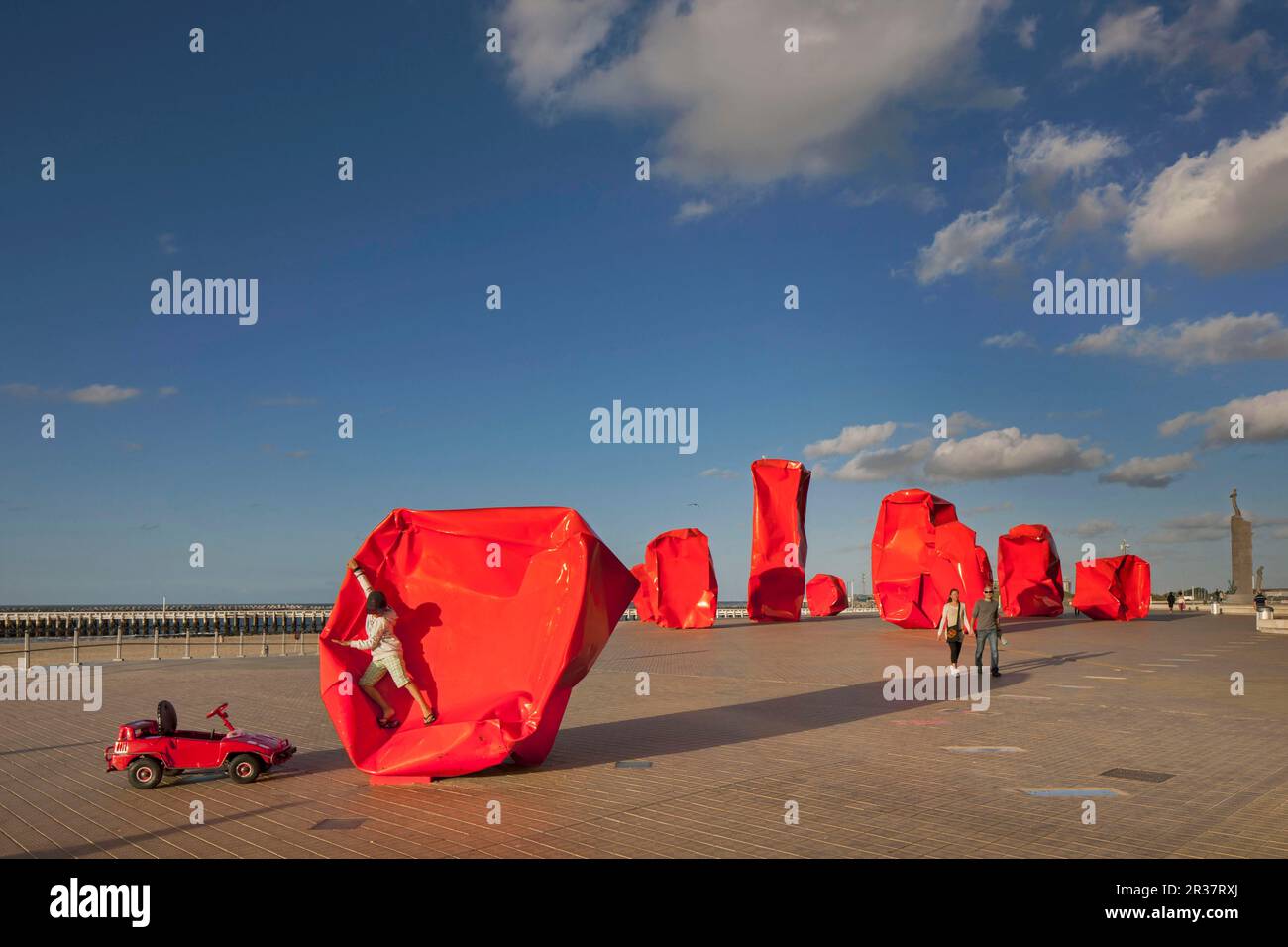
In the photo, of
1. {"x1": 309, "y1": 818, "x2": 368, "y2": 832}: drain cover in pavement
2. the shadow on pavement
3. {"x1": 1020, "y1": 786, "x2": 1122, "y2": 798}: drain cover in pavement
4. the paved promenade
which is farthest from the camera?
the shadow on pavement

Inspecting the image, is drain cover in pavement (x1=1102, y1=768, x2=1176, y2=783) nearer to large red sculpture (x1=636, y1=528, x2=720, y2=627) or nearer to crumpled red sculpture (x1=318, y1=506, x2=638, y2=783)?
crumpled red sculpture (x1=318, y1=506, x2=638, y2=783)

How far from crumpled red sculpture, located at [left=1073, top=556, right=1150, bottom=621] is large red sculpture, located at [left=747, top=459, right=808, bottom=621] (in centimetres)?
1158

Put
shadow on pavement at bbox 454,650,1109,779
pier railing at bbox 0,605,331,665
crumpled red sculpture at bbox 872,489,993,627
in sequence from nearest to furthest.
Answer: shadow on pavement at bbox 454,650,1109,779, crumpled red sculpture at bbox 872,489,993,627, pier railing at bbox 0,605,331,665

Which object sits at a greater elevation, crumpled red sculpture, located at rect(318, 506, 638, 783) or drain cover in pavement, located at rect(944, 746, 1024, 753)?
crumpled red sculpture, located at rect(318, 506, 638, 783)

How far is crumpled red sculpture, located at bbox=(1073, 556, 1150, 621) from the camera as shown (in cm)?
3950

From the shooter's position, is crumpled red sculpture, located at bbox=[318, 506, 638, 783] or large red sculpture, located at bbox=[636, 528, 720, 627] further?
large red sculpture, located at bbox=[636, 528, 720, 627]

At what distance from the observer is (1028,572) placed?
4056 cm

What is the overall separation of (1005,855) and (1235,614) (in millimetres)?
53718

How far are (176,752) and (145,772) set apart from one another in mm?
296

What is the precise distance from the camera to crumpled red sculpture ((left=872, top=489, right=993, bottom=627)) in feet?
95.9

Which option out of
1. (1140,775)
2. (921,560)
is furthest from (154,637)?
(1140,775)

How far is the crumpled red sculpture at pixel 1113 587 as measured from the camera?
39500 mm

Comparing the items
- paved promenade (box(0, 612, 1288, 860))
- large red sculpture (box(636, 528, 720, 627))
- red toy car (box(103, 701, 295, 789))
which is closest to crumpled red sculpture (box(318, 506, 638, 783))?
paved promenade (box(0, 612, 1288, 860))
